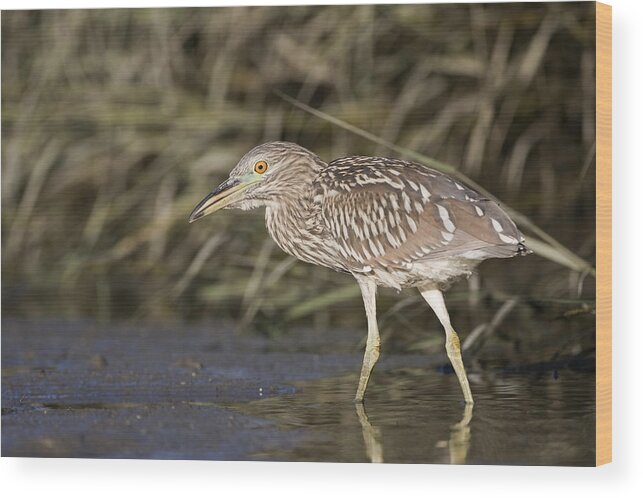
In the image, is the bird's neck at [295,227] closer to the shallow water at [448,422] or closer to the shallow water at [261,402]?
the shallow water at [261,402]

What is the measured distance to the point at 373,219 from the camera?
674cm

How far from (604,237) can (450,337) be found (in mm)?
755

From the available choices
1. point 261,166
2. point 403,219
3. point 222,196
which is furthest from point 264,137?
point 403,219

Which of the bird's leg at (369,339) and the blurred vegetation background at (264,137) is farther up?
the blurred vegetation background at (264,137)

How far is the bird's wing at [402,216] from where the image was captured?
6.52m

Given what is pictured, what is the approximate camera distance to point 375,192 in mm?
6758

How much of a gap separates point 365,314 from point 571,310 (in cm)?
100

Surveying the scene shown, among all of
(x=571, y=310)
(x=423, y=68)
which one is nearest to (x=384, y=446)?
(x=571, y=310)

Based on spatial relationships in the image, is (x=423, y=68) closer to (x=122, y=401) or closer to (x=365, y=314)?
(x=365, y=314)

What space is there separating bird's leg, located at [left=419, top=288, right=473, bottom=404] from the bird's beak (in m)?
0.85

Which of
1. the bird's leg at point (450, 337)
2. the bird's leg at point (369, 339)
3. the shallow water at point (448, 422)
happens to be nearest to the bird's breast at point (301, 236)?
the bird's leg at point (369, 339)

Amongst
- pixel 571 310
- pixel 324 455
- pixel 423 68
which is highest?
pixel 423 68

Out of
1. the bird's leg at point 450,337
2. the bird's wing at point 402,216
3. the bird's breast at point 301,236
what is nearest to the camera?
the bird's wing at point 402,216

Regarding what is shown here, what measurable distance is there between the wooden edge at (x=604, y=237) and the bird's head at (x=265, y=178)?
1.20 m
